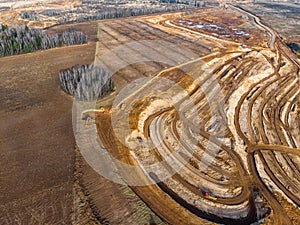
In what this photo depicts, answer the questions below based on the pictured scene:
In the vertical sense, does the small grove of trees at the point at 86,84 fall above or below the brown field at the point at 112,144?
above

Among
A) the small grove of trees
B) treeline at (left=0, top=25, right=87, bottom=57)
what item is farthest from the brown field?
treeline at (left=0, top=25, right=87, bottom=57)

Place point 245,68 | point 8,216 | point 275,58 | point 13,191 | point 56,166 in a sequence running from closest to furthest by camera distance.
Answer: point 8,216
point 13,191
point 56,166
point 245,68
point 275,58

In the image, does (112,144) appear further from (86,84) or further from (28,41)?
(28,41)

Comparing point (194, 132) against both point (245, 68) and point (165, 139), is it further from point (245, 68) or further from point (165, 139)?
point (245, 68)

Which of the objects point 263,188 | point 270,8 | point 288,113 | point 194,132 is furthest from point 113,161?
point 270,8

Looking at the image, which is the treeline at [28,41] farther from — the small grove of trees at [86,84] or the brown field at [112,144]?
the small grove of trees at [86,84]

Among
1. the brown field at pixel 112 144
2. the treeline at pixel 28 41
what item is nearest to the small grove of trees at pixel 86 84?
the brown field at pixel 112 144
